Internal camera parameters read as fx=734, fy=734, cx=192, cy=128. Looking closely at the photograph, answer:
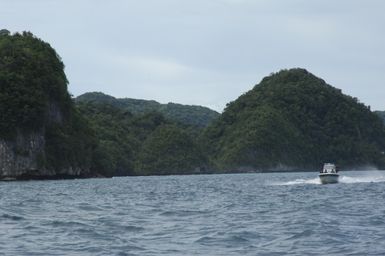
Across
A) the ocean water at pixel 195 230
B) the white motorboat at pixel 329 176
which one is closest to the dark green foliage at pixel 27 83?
the white motorboat at pixel 329 176

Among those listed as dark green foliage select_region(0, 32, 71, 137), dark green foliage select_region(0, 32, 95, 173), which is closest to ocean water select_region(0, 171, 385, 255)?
dark green foliage select_region(0, 32, 71, 137)

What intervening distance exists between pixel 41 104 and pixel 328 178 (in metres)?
62.4

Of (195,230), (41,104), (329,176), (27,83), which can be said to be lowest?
(195,230)

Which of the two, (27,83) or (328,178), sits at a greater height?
(27,83)

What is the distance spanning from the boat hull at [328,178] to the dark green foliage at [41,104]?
5774cm

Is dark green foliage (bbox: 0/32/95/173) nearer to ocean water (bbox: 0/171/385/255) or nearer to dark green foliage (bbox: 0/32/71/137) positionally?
dark green foliage (bbox: 0/32/71/137)

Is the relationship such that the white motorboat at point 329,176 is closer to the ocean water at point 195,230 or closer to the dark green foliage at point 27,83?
the ocean water at point 195,230

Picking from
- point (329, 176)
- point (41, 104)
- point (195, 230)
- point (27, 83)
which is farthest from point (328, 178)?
point (27, 83)

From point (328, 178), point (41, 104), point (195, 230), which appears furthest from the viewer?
point (41, 104)

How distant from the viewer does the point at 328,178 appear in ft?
289

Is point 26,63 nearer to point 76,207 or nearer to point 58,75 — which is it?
point 58,75

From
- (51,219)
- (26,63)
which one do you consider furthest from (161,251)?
(26,63)

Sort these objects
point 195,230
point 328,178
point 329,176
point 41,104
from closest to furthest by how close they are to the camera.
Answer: point 195,230
point 329,176
point 328,178
point 41,104

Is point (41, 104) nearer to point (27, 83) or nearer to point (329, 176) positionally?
point (27, 83)
